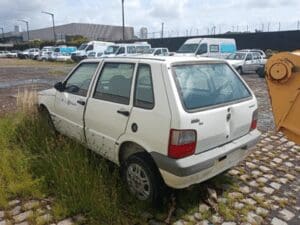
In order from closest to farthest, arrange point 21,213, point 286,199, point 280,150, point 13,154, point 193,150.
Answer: point 193,150 → point 21,213 → point 286,199 → point 13,154 → point 280,150

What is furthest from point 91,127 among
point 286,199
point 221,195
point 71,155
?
point 286,199

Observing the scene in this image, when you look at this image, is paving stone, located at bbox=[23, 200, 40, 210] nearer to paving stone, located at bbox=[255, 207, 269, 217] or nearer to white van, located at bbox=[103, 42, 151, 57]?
paving stone, located at bbox=[255, 207, 269, 217]

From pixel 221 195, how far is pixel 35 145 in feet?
9.68

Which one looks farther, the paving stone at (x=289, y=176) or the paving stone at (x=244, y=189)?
the paving stone at (x=289, y=176)

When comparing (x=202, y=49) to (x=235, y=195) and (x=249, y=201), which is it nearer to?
(x=235, y=195)

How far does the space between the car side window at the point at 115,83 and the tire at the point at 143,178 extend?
26.9 inches

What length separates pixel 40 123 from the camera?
5363 mm

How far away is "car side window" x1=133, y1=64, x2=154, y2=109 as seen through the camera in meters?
3.28

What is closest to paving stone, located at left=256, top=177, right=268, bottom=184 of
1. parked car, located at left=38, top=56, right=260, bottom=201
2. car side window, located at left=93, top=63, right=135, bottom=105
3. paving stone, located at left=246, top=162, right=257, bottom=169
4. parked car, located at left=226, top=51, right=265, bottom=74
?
paving stone, located at left=246, top=162, right=257, bottom=169

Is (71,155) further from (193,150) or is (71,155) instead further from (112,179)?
(193,150)

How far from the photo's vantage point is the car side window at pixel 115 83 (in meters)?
3.64

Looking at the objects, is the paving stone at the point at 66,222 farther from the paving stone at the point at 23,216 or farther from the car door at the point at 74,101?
the car door at the point at 74,101

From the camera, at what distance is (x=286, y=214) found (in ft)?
11.2

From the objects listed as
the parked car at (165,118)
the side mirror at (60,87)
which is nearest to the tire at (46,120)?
the side mirror at (60,87)
